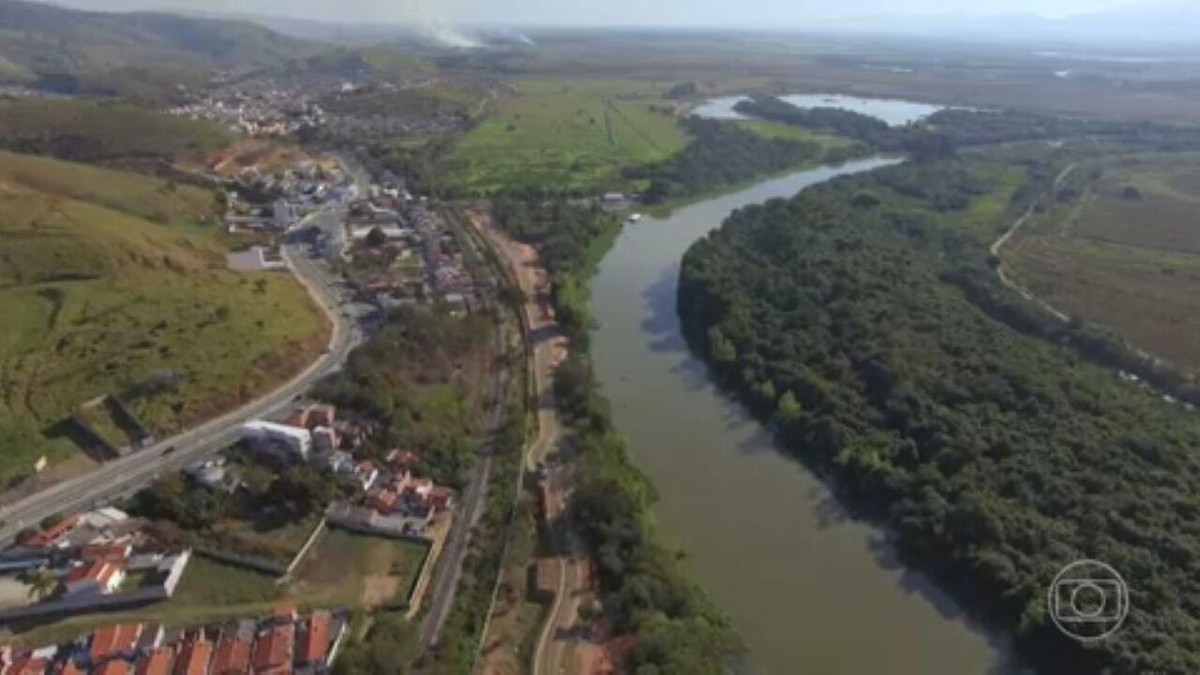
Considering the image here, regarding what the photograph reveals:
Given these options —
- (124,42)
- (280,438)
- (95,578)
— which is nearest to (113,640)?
(95,578)

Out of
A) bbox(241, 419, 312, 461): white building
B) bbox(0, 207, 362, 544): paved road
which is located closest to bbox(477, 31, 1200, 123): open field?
bbox(0, 207, 362, 544): paved road

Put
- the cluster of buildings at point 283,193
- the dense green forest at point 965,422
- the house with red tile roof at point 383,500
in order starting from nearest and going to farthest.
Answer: the dense green forest at point 965,422
the house with red tile roof at point 383,500
the cluster of buildings at point 283,193

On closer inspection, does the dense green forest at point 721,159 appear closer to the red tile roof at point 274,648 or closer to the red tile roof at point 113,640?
the red tile roof at point 274,648

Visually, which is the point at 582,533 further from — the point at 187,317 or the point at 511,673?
the point at 187,317

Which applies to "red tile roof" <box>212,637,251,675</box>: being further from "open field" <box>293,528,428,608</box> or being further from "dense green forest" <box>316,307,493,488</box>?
"dense green forest" <box>316,307,493,488</box>

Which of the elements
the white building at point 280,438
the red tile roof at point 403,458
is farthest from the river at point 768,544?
the white building at point 280,438

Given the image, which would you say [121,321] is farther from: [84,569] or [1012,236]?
[1012,236]
